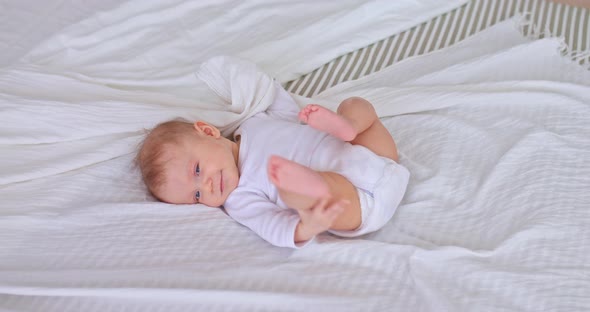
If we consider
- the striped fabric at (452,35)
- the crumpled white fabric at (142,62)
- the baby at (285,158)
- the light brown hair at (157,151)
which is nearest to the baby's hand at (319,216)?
the baby at (285,158)

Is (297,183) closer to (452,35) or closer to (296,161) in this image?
(296,161)

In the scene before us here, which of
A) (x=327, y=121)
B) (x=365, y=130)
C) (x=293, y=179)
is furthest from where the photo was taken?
(x=365, y=130)

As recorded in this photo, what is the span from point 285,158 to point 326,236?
0.16 meters

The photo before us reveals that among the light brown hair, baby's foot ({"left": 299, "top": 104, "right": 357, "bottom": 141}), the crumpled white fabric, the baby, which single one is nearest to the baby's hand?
the baby

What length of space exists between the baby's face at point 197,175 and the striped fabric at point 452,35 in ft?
1.33

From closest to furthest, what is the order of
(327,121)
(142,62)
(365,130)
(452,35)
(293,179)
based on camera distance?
(293,179), (327,121), (365,130), (142,62), (452,35)

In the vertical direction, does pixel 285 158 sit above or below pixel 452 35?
below

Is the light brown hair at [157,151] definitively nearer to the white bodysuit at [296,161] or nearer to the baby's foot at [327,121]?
the white bodysuit at [296,161]

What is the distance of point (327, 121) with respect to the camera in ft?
3.74

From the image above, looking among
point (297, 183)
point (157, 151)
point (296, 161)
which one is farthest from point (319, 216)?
point (157, 151)

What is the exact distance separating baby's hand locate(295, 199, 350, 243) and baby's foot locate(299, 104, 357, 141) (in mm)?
188

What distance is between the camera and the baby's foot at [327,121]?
1.13 meters

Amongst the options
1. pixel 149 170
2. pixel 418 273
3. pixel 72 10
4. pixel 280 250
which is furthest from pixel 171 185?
pixel 72 10

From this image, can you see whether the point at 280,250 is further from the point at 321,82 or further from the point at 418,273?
the point at 321,82
